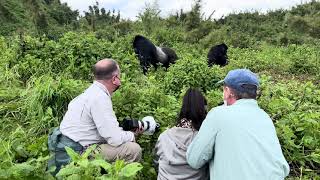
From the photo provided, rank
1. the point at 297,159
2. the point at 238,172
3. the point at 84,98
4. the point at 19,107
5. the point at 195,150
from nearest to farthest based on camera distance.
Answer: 1. the point at 238,172
2. the point at 195,150
3. the point at 84,98
4. the point at 297,159
5. the point at 19,107

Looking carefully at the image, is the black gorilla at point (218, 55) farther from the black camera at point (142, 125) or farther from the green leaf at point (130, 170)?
the green leaf at point (130, 170)

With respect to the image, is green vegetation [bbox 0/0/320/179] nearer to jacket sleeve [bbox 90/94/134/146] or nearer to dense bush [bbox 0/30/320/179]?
dense bush [bbox 0/30/320/179]

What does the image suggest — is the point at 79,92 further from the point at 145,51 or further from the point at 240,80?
the point at 145,51

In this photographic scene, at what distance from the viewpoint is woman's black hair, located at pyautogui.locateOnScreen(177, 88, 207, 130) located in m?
3.54

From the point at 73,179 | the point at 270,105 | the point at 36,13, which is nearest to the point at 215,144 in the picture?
the point at 73,179

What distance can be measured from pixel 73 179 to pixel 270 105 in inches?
107

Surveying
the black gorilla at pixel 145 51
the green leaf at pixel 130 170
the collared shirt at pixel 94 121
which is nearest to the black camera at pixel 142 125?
the collared shirt at pixel 94 121

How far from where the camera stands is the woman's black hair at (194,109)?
11.6ft

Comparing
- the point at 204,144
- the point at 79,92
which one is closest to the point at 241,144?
the point at 204,144

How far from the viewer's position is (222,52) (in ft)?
37.1

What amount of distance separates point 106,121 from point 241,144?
124cm

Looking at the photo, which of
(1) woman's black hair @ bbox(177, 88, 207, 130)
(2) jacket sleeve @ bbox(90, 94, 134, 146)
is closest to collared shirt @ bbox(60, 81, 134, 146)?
(2) jacket sleeve @ bbox(90, 94, 134, 146)

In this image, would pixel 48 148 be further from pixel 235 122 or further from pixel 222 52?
pixel 222 52

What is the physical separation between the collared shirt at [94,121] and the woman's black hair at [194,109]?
51cm
